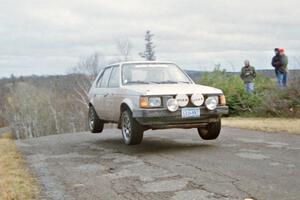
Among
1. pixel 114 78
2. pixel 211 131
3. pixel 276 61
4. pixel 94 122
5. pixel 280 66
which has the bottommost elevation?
pixel 211 131

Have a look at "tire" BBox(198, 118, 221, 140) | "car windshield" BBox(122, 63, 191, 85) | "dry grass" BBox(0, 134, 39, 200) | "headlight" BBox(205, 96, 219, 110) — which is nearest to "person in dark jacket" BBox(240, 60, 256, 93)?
"car windshield" BBox(122, 63, 191, 85)

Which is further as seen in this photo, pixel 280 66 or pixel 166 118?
pixel 280 66

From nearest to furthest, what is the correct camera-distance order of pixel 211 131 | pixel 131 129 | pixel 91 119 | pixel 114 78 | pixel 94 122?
pixel 131 129 < pixel 211 131 < pixel 114 78 < pixel 94 122 < pixel 91 119

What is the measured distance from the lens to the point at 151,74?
31.8ft

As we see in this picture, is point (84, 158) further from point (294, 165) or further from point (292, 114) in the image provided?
point (292, 114)

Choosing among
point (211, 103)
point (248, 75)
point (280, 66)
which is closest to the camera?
point (211, 103)

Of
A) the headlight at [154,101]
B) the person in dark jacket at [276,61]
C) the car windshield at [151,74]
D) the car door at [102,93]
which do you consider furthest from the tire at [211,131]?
the person in dark jacket at [276,61]

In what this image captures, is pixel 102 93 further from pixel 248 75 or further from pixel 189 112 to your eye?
pixel 248 75

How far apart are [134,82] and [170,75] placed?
807 millimetres

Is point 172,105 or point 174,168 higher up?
point 172,105

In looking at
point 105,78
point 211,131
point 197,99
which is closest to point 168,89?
point 197,99

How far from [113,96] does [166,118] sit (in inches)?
66.8

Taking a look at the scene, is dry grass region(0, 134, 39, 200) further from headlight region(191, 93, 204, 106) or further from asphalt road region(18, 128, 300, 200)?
headlight region(191, 93, 204, 106)

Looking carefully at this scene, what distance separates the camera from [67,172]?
7.14 m
